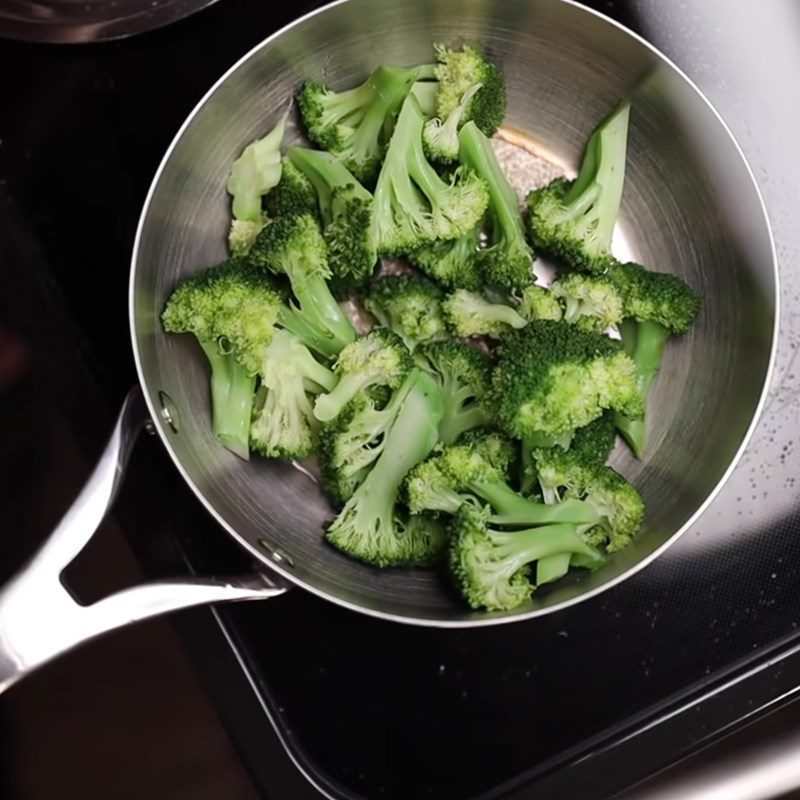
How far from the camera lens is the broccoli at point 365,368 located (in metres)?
0.96

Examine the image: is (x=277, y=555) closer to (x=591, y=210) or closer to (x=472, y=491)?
(x=472, y=491)

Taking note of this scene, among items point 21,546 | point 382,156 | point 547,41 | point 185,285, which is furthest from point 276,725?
point 547,41

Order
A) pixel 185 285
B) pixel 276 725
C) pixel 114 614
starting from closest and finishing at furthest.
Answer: pixel 114 614 → pixel 185 285 → pixel 276 725

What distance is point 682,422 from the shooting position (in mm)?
1031

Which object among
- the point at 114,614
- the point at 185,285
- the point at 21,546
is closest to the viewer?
the point at 114,614

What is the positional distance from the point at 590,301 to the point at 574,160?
21 cm

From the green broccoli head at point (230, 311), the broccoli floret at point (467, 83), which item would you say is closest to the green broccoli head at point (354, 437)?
the green broccoli head at point (230, 311)

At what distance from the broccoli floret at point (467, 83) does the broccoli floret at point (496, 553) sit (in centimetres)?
42

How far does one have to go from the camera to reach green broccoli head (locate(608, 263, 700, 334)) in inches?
38.8

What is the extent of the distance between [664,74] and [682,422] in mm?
371

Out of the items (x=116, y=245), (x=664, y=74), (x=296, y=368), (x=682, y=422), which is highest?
(x=116, y=245)

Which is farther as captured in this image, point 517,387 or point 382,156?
point 382,156

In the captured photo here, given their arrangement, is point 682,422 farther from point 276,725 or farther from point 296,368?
point 276,725

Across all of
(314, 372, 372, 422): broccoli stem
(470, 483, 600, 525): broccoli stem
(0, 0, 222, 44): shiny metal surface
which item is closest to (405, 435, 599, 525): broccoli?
(470, 483, 600, 525): broccoli stem
